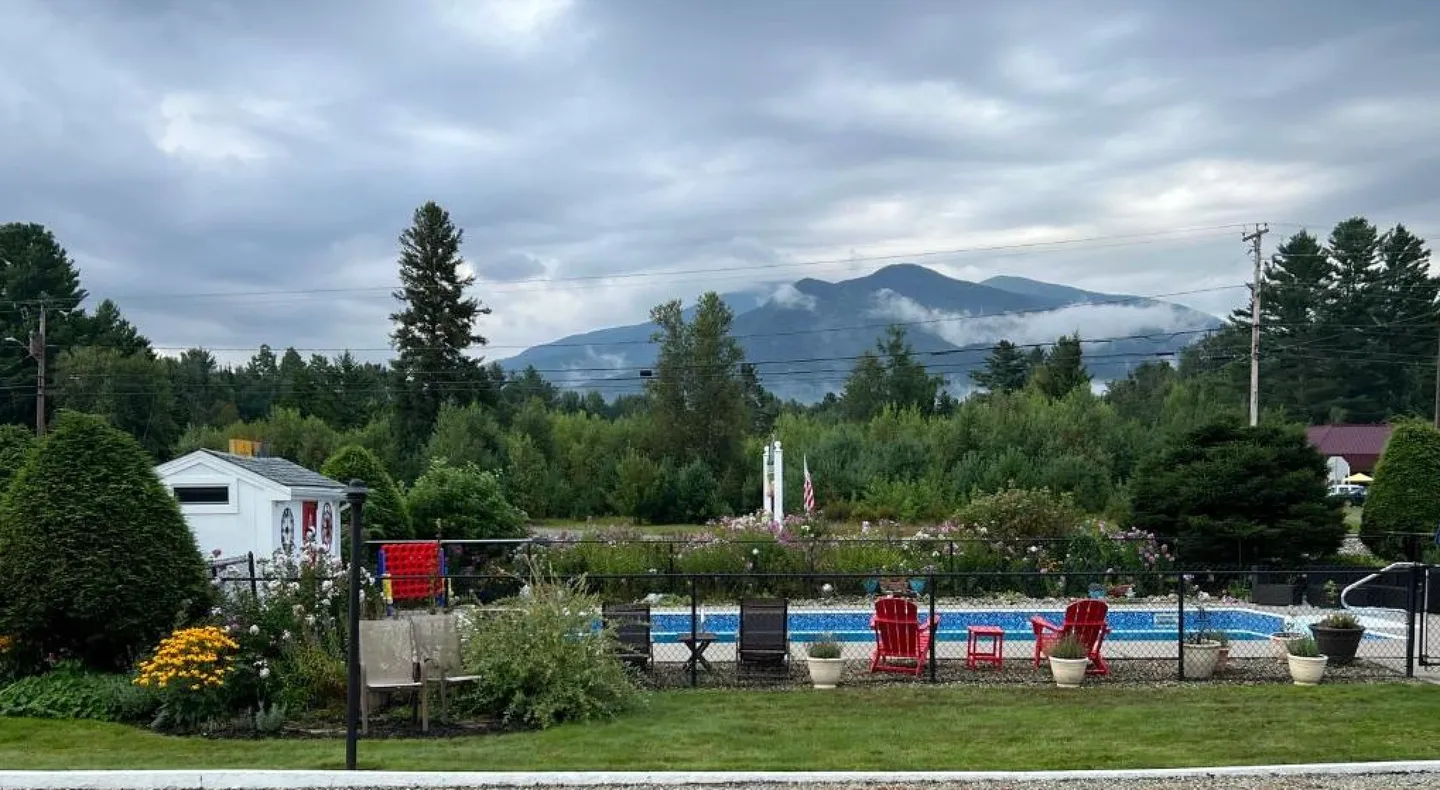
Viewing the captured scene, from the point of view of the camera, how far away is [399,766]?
9.26 m

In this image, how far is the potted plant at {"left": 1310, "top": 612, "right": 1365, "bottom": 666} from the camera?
1410cm

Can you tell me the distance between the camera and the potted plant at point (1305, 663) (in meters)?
13.1

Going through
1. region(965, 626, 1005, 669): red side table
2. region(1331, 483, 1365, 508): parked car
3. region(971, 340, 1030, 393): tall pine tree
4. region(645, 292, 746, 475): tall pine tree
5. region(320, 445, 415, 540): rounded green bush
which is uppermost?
region(971, 340, 1030, 393): tall pine tree

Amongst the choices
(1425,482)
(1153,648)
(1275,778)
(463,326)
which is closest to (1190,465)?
(1425,482)

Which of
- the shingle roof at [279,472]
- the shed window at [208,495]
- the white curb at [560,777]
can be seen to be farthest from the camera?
the shingle roof at [279,472]

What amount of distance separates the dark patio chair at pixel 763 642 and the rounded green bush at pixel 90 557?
584cm

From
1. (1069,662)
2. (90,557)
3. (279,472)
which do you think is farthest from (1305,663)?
(279,472)

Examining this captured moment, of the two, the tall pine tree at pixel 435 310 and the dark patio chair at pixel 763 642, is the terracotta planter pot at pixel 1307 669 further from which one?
the tall pine tree at pixel 435 310

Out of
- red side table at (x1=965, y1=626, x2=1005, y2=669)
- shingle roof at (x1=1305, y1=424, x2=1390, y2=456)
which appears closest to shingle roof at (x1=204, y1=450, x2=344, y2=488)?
red side table at (x1=965, y1=626, x2=1005, y2=669)

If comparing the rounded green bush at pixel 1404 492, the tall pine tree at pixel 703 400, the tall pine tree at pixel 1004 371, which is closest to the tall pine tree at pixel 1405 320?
the tall pine tree at pixel 1004 371

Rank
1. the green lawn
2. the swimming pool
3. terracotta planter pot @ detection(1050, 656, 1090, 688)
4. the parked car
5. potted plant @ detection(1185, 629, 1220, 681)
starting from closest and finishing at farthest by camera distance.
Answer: the green lawn, terracotta planter pot @ detection(1050, 656, 1090, 688), potted plant @ detection(1185, 629, 1220, 681), the swimming pool, the parked car

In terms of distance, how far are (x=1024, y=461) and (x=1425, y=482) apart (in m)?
11.8

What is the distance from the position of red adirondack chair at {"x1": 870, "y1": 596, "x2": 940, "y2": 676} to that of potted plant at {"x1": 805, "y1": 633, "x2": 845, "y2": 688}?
3.65 ft

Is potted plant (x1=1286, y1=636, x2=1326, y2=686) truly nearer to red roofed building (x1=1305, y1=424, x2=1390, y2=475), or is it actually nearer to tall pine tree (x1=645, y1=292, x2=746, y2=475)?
tall pine tree (x1=645, y1=292, x2=746, y2=475)
